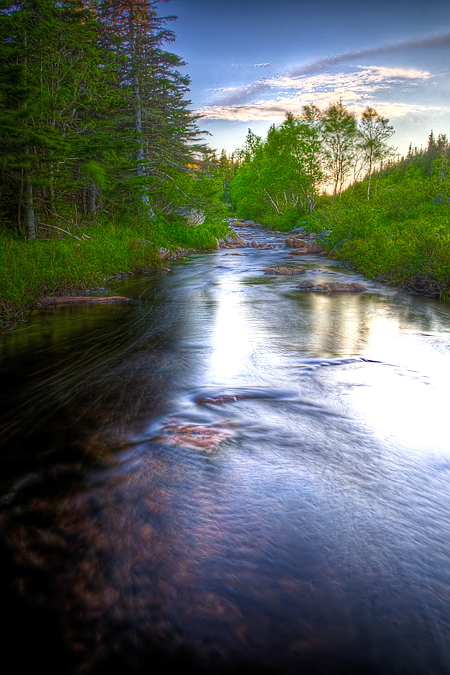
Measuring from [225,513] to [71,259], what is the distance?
9.30 m

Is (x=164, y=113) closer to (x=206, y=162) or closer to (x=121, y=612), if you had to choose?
(x=206, y=162)

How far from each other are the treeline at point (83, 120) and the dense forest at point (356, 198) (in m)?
7.63

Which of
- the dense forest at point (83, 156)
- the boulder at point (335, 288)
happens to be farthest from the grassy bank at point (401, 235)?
the dense forest at point (83, 156)

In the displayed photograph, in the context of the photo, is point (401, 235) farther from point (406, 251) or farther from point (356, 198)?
point (356, 198)

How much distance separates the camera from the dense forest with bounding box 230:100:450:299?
37.6ft

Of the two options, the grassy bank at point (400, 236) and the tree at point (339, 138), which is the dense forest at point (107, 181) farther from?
the tree at point (339, 138)

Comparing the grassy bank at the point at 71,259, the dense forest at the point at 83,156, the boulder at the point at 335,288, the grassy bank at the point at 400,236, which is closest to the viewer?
the grassy bank at the point at 71,259

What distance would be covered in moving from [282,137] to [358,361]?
4504 centimetres

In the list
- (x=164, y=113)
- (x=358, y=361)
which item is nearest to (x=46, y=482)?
(x=358, y=361)

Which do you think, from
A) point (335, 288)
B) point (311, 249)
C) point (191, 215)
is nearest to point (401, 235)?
point (335, 288)

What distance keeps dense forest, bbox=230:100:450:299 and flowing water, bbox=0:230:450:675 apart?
564 cm

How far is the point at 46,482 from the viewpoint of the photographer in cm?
325

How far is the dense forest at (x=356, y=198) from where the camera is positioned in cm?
1145

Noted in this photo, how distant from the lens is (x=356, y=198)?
21062 millimetres
